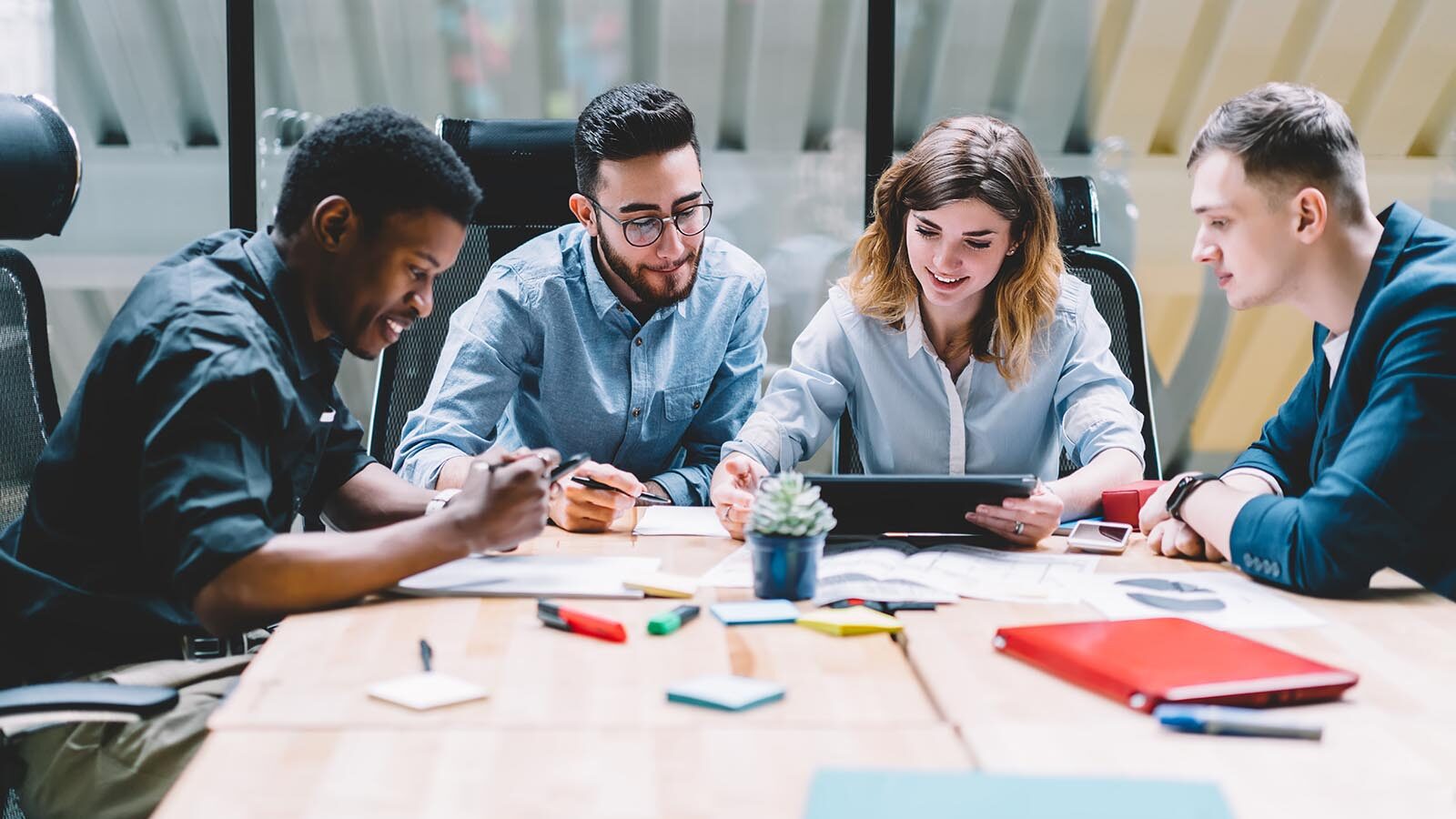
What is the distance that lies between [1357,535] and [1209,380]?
3.31 meters

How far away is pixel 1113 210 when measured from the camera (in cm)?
410

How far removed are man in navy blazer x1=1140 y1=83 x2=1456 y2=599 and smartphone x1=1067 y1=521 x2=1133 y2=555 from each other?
40 mm

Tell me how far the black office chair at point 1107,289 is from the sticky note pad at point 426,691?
1.30m

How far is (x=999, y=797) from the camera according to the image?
742mm

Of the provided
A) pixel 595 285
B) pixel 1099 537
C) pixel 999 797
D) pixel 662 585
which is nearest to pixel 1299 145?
pixel 1099 537

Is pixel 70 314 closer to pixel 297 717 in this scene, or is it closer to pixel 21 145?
pixel 21 145

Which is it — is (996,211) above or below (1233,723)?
above

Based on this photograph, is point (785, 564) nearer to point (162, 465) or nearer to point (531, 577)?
point (531, 577)

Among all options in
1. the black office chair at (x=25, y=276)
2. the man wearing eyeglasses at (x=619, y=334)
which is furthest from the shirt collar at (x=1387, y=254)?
the black office chair at (x=25, y=276)

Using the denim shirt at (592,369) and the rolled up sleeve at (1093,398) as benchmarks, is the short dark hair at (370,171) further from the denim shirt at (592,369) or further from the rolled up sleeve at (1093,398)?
the rolled up sleeve at (1093,398)

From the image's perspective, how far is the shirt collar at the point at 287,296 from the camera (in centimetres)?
134

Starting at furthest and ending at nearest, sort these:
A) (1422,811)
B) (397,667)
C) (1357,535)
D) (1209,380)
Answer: (1209,380) < (1357,535) < (397,667) < (1422,811)

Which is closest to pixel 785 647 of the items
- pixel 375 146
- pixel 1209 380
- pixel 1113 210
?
pixel 375 146

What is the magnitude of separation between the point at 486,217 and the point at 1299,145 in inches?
54.5
